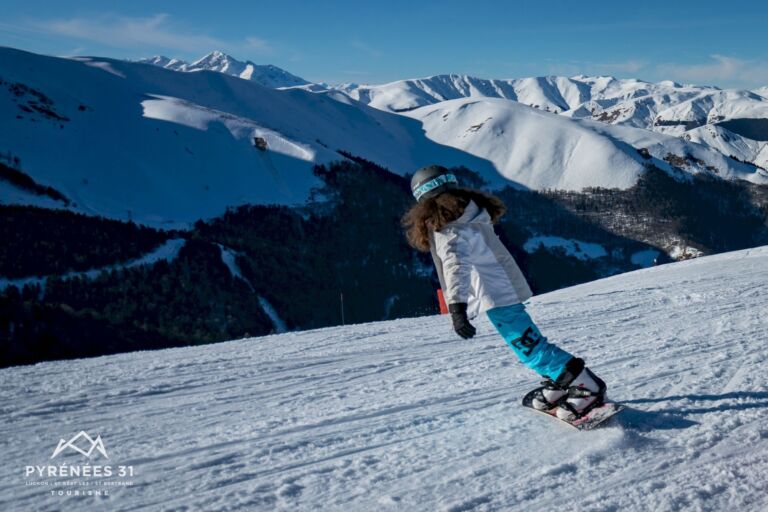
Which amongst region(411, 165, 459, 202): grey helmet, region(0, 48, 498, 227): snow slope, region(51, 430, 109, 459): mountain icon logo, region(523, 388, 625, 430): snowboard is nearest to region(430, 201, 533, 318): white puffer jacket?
region(411, 165, 459, 202): grey helmet

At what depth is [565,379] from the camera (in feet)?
11.6

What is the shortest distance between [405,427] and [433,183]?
1.65 metres

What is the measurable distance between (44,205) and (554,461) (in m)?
78.8

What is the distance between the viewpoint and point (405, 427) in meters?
3.65

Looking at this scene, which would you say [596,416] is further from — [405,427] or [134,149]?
[134,149]

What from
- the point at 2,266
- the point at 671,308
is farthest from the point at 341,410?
the point at 2,266

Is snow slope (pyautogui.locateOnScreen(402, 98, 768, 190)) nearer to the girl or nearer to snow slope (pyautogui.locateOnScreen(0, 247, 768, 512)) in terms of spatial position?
snow slope (pyautogui.locateOnScreen(0, 247, 768, 512))

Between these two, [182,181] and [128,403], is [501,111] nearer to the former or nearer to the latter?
[182,181]

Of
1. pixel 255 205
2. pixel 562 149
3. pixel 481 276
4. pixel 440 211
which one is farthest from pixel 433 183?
pixel 562 149

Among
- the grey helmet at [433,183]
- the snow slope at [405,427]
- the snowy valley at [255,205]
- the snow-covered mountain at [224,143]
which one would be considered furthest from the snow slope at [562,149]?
the grey helmet at [433,183]

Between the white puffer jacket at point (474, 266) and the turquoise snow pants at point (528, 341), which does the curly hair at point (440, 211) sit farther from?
the turquoise snow pants at point (528, 341)

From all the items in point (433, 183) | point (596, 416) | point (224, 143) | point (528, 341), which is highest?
point (224, 143)

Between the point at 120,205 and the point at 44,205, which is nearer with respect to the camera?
the point at 44,205

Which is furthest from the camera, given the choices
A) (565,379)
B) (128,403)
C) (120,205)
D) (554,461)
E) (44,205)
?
(120,205)
